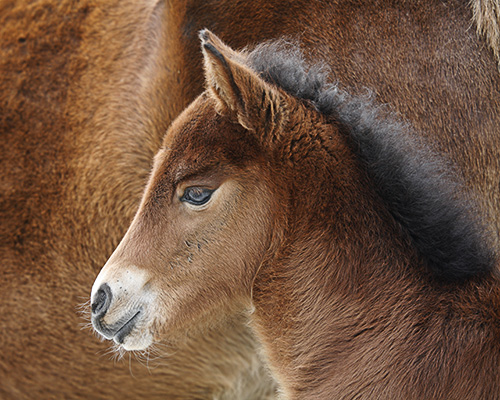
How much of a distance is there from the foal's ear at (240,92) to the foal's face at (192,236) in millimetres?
107

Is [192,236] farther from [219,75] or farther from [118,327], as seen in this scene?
[219,75]

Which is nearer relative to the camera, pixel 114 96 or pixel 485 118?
pixel 485 118

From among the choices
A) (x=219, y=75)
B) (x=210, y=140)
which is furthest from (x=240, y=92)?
(x=210, y=140)

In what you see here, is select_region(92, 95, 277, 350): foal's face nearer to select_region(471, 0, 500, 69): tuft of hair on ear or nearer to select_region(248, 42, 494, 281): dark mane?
select_region(248, 42, 494, 281): dark mane

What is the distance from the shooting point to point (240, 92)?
2.73 metres

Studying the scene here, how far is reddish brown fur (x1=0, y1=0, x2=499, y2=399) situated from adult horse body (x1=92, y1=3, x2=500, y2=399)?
2.19 ft

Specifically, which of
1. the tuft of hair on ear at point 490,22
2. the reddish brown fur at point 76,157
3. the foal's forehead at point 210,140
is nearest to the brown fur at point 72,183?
the reddish brown fur at point 76,157

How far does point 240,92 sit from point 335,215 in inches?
26.4

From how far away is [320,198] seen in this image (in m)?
2.85

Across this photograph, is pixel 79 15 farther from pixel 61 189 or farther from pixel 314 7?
pixel 314 7

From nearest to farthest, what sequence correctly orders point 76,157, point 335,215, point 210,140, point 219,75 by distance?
point 219,75 → point 335,215 → point 210,140 → point 76,157

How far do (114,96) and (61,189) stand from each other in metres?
0.65

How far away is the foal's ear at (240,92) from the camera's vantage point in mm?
2637

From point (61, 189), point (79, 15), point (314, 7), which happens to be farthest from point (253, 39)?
point (61, 189)
